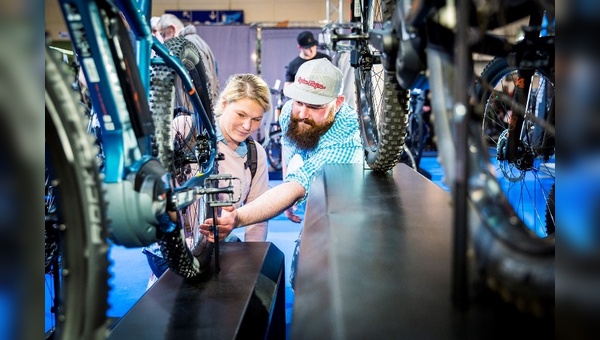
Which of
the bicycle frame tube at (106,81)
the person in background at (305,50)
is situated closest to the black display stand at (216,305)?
the bicycle frame tube at (106,81)

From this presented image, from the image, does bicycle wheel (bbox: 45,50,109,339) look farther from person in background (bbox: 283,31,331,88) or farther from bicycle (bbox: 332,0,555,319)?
person in background (bbox: 283,31,331,88)

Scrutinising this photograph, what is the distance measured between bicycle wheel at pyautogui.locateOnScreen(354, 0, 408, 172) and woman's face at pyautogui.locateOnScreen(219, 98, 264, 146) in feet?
1.21

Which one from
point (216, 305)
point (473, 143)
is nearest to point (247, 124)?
point (216, 305)

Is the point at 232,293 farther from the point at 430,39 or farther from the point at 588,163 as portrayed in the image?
the point at 588,163

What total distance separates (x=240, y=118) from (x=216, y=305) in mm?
927

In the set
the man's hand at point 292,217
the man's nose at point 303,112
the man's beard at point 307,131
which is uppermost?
the man's nose at point 303,112

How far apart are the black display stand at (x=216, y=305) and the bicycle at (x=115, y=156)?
5 centimetres

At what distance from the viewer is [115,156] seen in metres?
0.82

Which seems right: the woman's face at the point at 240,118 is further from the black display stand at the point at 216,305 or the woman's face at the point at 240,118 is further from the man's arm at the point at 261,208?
the black display stand at the point at 216,305

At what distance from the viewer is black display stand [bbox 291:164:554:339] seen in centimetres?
58

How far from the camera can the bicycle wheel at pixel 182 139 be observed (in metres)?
1.08

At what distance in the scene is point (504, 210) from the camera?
53 cm

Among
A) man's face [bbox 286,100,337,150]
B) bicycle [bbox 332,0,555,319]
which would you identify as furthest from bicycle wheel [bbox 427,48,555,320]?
man's face [bbox 286,100,337,150]

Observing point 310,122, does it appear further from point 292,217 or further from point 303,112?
point 292,217
